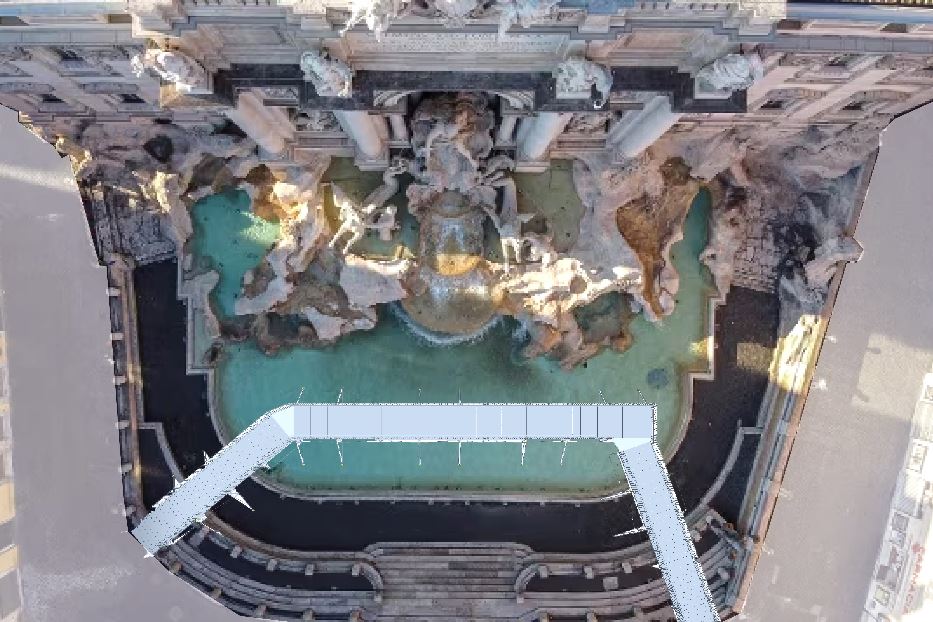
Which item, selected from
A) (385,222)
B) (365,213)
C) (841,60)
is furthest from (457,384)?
(841,60)

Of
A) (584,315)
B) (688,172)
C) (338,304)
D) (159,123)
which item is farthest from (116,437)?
(688,172)

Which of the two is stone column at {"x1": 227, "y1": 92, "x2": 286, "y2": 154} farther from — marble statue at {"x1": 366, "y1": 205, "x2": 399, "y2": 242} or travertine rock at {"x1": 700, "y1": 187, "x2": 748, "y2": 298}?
travertine rock at {"x1": 700, "y1": 187, "x2": 748, "y2": 298}

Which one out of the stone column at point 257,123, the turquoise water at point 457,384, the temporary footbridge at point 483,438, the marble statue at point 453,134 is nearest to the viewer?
the stone column at point 257,123

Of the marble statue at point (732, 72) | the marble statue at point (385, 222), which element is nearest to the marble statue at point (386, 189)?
the marble statue at point (385, 222)

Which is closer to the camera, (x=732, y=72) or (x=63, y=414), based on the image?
(x=732, y=72)

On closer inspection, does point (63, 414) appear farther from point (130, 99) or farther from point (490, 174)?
point (490, 174)

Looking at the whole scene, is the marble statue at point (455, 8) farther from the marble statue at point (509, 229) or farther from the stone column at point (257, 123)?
the marble statue at point (509, 229)
